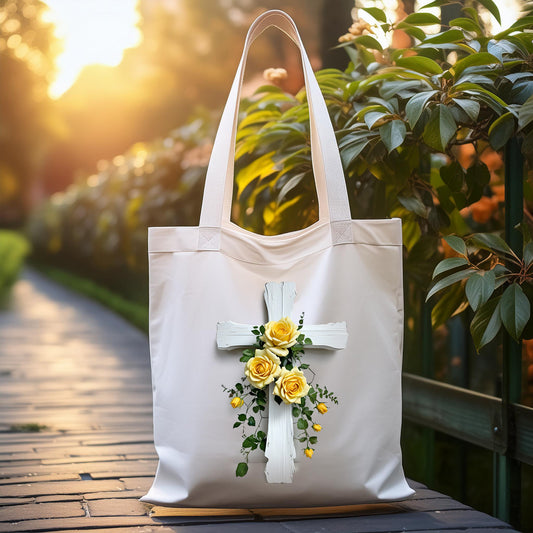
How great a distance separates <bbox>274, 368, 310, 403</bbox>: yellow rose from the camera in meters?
1.76

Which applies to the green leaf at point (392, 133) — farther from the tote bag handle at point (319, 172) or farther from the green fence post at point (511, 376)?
the green fence post at point (511, 376)

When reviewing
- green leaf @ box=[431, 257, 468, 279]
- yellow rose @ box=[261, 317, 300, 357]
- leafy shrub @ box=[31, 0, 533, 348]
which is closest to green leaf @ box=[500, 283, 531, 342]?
leafy shrub @ box=[31, 0, 533, 348]

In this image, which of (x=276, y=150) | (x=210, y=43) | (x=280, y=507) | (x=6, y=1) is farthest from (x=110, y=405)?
(x=6, y=1)

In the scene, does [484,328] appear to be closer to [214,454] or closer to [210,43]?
[214,454]

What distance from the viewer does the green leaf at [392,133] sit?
6.23 ft

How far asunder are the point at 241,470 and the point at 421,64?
41.8 inches

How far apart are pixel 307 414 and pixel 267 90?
46.9 inches

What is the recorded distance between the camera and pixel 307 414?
180 centimetres

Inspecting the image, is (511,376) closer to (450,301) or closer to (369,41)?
(450,301)

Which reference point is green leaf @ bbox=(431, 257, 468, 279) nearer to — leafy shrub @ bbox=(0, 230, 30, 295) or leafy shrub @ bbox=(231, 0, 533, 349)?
leafy shrub @ bbox=(231, 0, 533, 349)


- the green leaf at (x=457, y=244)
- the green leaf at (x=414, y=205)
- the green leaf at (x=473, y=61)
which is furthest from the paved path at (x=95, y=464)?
the green leaf at (x=473, y=61)

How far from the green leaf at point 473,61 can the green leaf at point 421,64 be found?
0.15 ft

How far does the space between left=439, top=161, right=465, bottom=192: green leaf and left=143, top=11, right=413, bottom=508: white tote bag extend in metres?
0.36

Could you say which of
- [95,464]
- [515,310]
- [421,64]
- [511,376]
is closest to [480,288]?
[515,310]
